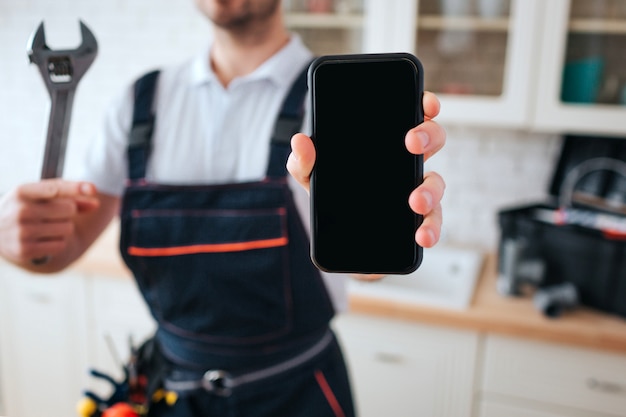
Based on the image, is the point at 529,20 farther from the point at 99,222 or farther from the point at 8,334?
the point at 8,334

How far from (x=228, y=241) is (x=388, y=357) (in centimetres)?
55

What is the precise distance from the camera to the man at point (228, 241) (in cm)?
64

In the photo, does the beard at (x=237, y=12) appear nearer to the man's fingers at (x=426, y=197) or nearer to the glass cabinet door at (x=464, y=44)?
the man's fingers at (x=426, y=197)

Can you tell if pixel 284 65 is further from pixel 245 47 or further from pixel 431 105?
pixel 431 105

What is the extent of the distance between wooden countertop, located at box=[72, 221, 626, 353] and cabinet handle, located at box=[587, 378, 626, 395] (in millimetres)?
61

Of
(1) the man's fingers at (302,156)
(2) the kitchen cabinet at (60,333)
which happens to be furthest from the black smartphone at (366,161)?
(2) the kitchen cabinet at (60,333)

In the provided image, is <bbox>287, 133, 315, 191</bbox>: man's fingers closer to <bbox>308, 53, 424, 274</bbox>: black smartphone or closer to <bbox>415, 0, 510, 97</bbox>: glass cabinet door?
<bbox>308, 53, 424, 274</bbox>: black smartphone

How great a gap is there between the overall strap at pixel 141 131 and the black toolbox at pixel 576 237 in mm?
722

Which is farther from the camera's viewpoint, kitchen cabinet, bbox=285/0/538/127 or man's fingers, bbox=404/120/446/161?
kitchen cabinet, bbox=285/0/538/127

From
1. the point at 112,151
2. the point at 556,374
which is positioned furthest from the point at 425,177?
the point at 556,374

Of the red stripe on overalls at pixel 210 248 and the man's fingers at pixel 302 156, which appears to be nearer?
the man's fingers at pixel 302 156

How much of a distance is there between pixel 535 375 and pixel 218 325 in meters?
0.62

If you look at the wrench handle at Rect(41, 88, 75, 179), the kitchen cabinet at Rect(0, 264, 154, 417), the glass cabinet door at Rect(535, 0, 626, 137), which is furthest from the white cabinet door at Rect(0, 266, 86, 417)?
the glass cabinet door at Rect(535, 0, 626, 137)

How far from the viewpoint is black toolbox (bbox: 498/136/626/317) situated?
39.8 inches
